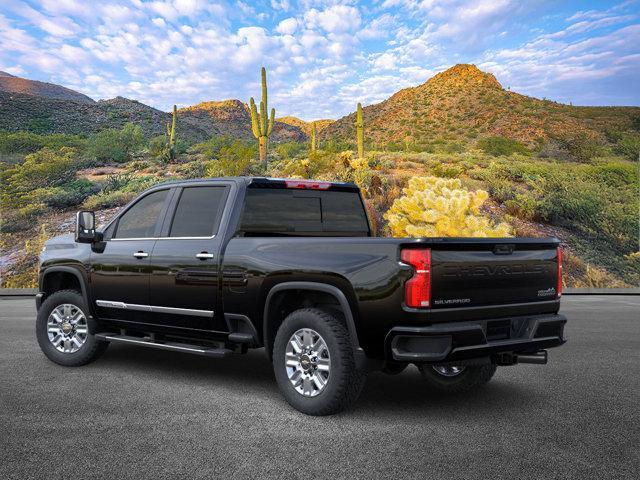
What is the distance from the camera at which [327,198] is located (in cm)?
770

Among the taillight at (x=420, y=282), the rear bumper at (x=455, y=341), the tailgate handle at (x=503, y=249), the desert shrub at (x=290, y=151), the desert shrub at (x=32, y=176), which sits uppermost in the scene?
the desert shrub at (x=290, y=151)

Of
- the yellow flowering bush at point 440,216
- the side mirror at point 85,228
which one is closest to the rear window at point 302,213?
the side mirror at point 85,228

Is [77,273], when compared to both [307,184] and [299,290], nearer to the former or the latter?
[307,184]

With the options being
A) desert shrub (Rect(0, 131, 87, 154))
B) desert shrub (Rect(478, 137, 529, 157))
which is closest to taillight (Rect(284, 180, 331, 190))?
desert shrub (Rect(0, 131, 87, 154))

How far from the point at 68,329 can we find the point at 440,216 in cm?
1060

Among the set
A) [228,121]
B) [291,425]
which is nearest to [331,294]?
[291,425]

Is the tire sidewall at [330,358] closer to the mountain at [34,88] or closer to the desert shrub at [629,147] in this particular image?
the desert shrub at [629,147]

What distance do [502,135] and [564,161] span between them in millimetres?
12651

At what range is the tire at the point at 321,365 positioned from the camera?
19.1 feet

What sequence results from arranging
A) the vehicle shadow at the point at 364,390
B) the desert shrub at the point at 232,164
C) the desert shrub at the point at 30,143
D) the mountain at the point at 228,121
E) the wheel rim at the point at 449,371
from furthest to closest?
the mountain at the point at 228,121 < the desert shrub at the point at 30,143 < the desert shrub at the point at 232,164 < the wheel rim at the point at 449,371 < the vehicle shadow at the point at 364,390

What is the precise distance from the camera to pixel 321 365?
6.05 metres

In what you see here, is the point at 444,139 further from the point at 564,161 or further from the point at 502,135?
the point at 564,161

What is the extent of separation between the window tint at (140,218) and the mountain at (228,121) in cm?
7006

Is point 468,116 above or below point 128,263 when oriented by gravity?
above
